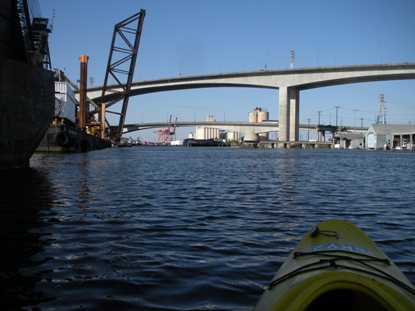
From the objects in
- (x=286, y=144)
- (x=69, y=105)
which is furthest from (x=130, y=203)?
(x=286, y=144)

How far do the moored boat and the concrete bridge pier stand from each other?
327ft

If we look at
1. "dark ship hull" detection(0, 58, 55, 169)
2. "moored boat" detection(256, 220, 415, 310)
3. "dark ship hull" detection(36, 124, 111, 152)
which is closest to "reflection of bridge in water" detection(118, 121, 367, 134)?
"dark ship hull" detection(36, 124, 111, 152)

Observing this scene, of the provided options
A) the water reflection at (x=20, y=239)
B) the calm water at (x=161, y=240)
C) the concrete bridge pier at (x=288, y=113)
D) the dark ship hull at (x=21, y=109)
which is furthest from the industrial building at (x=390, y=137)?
the water reflection at (x=20, y=239)

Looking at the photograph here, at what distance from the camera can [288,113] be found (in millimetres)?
105062

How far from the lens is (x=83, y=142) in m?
59.1

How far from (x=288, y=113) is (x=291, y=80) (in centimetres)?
852

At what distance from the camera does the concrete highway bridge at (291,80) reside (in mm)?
92688

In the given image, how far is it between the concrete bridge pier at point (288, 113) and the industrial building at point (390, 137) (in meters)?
30.2

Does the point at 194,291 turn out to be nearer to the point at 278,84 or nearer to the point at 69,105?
the point at 69,105

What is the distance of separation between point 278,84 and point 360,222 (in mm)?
95836

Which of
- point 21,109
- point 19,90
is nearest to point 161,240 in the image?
point 21,109

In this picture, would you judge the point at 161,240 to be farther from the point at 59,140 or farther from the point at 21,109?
the point at 59,140

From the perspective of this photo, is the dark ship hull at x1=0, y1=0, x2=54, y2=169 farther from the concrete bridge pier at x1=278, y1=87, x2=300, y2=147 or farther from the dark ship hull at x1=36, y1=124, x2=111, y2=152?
the concrete bridge pier at x1=278, y1=87, x2=300, y2=147

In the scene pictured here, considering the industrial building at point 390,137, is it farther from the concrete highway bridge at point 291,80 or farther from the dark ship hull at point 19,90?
the dark ship hull at point 19,90
